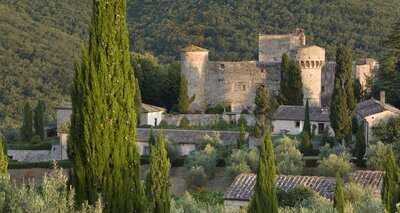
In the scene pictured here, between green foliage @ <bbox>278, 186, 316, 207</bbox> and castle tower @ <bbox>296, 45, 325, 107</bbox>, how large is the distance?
18135 millimetres

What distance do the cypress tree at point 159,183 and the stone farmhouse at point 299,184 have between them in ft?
25.3

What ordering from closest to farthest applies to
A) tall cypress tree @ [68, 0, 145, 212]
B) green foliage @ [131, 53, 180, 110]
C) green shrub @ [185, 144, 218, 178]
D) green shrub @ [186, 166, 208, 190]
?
tall cypress tree @ [68, 0, 145, 212]
green shrub @ [186, 166, 208, 190]
green shrub @ [185, 144, 218, 178]
green foliage @ [131, 53, 180, 110]

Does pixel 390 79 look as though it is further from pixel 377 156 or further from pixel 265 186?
pixel 265 186

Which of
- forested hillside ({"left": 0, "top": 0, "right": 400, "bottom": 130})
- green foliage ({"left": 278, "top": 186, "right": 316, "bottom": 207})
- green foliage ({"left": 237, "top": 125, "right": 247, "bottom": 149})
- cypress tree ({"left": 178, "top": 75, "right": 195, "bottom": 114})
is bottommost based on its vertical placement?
green foliage ({"left": 278, "top": 186, "right": 316, "bottom": 207})

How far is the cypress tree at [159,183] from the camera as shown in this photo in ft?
46.6

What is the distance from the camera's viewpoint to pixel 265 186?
17.2 metres

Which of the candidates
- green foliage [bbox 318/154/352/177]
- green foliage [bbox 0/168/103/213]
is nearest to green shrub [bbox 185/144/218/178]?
green foliage [bbox 318/154/352/177]

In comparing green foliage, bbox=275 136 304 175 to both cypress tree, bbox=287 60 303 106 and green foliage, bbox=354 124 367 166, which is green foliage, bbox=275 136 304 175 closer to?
green foliage, bbox=354 124 367 166

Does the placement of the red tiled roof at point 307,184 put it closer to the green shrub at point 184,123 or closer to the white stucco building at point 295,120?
the white stucco building at point 295,120

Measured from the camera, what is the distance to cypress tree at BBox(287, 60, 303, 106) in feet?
135

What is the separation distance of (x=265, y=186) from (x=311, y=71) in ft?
84.8

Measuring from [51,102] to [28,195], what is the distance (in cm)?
4560

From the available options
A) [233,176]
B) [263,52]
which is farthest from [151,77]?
[233,176]

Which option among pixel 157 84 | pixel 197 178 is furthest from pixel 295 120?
pixel 157 84
